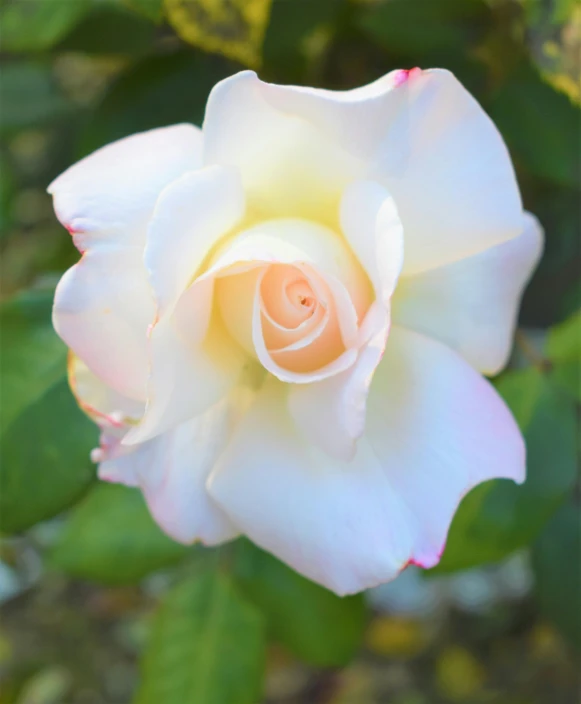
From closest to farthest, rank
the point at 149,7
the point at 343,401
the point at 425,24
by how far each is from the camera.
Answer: the point at 343,401 < the point at 149,7 < the point at 425,24

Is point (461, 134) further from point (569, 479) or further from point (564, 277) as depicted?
point (564, 277)

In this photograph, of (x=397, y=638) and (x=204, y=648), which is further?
(x=397, y=638)

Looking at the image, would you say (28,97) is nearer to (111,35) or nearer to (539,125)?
(111,35)

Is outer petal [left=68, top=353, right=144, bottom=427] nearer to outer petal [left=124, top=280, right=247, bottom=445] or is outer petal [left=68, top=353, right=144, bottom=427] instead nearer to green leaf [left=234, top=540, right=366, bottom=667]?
outer petal [left=124, top=280, right=247, bottom=445]

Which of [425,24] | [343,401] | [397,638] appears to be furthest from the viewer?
[397,638]

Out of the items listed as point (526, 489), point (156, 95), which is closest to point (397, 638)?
point (526, 489)

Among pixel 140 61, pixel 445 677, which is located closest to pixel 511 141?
pixel 140 61

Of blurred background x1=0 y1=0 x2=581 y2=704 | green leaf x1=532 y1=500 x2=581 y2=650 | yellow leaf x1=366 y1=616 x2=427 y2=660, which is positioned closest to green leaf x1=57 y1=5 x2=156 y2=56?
blurred background x1=0 y1=0 x2=581 y2=704

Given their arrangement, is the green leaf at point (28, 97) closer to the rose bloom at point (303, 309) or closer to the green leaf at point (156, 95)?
the green leaf at point (156, 95)
